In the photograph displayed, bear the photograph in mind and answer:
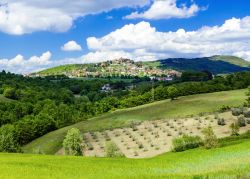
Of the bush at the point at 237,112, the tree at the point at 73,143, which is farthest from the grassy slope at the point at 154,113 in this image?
the tree at the point at 73,143

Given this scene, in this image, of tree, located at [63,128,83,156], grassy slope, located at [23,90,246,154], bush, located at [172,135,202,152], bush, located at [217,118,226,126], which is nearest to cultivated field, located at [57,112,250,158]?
bush, located at [217,118,226,126]

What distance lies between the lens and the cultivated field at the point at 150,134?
101m

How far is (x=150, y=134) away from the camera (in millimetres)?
117375

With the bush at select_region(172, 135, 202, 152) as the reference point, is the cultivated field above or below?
below

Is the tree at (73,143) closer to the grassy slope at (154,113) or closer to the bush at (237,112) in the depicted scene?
the grassy slope at (154,113)

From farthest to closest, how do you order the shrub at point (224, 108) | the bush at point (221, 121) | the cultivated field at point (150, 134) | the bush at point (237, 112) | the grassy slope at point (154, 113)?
1. the grassy slope at point (154, 113)
2. the shrub at point (224, 108)
3. the bush at point (237, 112)
4. the bush at point (221, 121)
5. the cultivated field at point (150, 134)

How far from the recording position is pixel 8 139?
114750 mm

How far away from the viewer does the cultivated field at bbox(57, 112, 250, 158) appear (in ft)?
331

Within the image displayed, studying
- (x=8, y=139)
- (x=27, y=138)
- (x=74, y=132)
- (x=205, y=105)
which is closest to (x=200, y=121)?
(x=205, y=105)

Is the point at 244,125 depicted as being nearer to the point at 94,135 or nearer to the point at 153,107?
the point at 94,135

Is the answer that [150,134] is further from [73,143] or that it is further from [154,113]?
[154,113]

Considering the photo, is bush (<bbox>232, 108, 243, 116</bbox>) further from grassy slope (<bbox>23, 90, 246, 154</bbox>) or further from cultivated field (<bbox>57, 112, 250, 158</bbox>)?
grassy slope (<bbox>23, 90, 246, 154</bbox>)

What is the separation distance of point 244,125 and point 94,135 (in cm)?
4246

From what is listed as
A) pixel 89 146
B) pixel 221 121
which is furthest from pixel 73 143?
pixel 221 121
